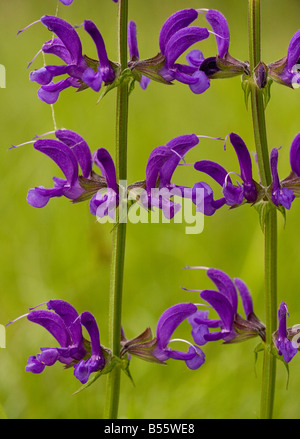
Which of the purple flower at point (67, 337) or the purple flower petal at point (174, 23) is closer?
the purple flower at point (67, 337)

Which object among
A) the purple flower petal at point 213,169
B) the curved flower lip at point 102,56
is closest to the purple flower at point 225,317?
the purple flower petal at point 213,169

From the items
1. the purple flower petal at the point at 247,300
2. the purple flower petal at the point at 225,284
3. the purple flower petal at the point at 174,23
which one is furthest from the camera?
the purple flower petal at the point at 247,300

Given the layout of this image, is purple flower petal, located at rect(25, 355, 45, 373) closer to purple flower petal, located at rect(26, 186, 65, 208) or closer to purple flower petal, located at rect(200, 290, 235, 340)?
purple flower petal, located at rect(26, 186, 65, 208)

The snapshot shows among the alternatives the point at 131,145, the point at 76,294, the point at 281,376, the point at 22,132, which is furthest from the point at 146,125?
the point at 281,376

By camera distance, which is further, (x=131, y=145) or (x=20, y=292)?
(x=131, y=145)

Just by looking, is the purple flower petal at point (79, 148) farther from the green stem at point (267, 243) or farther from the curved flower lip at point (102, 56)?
the green stem at point (267, 243)

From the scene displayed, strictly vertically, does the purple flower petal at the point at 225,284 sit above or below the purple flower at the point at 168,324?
above

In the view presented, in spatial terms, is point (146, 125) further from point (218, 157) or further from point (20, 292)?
point (20, 292)
